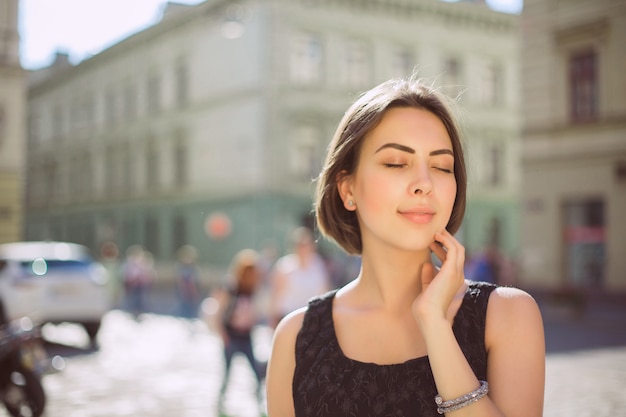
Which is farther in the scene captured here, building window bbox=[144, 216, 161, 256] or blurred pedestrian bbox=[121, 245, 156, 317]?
building window bbox=[144, 216, 161, 256]

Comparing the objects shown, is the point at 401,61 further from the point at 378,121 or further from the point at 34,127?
the point at 378,121

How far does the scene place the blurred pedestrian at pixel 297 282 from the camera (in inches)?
384

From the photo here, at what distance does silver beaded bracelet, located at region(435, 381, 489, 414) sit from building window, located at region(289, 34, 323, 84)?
33.7 m

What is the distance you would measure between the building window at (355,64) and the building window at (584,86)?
14.1 metres

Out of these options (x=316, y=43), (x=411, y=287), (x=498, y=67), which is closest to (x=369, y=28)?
(x=316, y=43)

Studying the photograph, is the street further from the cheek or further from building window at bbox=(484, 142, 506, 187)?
building window at bbox=(484, 142, 506, 187)

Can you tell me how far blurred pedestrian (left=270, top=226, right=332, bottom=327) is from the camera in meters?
9.74

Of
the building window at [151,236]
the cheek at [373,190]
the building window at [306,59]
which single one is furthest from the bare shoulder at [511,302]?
the building window at [151,236]

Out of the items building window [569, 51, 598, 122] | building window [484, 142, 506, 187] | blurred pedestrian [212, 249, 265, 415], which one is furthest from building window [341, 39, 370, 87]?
blurred pedestrian [212, 249, 265, 415]

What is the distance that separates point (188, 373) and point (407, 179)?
1056 cm

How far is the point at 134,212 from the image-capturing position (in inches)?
1778

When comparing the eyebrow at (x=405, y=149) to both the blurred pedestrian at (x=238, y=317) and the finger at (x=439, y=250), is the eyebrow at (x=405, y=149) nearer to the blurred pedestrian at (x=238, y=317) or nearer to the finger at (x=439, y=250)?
the finger at (x=439, y=250)

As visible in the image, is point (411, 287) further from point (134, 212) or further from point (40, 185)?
point (40, 185)

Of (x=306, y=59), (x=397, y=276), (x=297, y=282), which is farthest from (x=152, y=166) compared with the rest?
(x=397, y=276)
